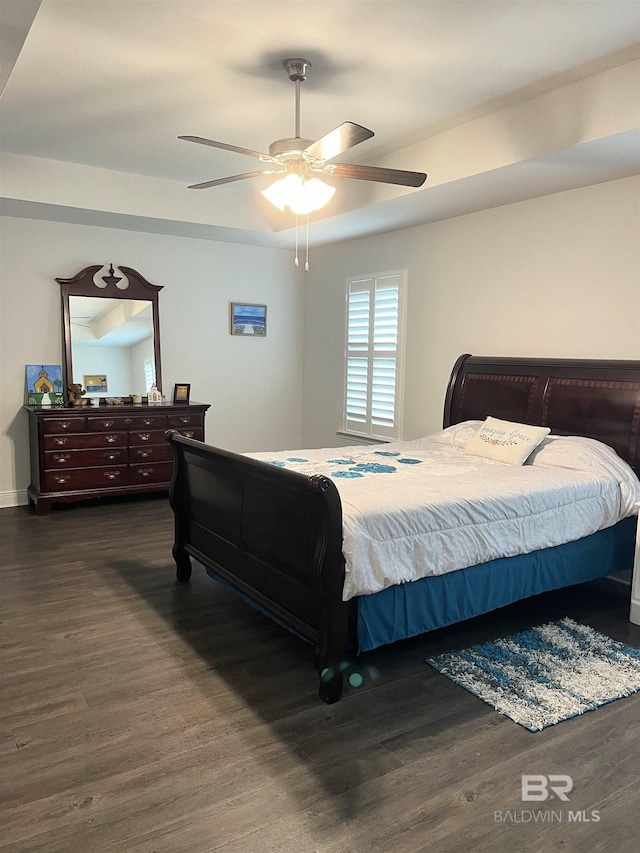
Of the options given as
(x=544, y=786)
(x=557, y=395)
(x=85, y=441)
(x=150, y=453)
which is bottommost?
(x=544, y=786)

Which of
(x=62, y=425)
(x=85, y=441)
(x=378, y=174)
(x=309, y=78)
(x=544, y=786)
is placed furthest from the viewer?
(x=85, y=441)

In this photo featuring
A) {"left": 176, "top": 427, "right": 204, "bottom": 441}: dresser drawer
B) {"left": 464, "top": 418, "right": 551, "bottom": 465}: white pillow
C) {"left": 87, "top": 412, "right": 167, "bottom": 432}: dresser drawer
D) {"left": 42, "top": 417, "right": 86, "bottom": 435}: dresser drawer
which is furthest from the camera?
{"left": 176, "top": 427, "right": 204, "bottom": 441}: dresser drawer

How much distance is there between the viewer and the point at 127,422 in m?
5.53

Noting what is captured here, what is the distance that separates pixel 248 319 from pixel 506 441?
3.51 metres

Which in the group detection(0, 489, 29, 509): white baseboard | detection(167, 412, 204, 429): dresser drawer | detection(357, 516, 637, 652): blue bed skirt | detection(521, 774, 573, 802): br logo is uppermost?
detection(167, 412, 204, 429): dresser drawer

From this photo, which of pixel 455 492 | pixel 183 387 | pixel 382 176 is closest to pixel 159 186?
pixel 183 387

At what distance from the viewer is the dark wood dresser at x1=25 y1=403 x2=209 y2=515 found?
17.1ft

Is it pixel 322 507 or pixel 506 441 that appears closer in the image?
pixel 322 507

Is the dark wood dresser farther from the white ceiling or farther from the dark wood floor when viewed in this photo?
the dark wood floor

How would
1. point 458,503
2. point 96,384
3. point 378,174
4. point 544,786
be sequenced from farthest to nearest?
point 96,384, point 378,174, point 458,503, point 544,786

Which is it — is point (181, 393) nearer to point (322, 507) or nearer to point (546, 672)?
point (322, 507)

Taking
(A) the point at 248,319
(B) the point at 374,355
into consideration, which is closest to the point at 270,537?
(B) the point at 374,355

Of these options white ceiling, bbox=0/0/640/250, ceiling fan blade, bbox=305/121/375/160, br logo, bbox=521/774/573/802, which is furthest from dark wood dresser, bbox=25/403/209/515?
br logo, bbox=521/774/573/802

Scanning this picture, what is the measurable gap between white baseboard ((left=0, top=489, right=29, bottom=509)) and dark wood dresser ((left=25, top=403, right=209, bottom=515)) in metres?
0.15
